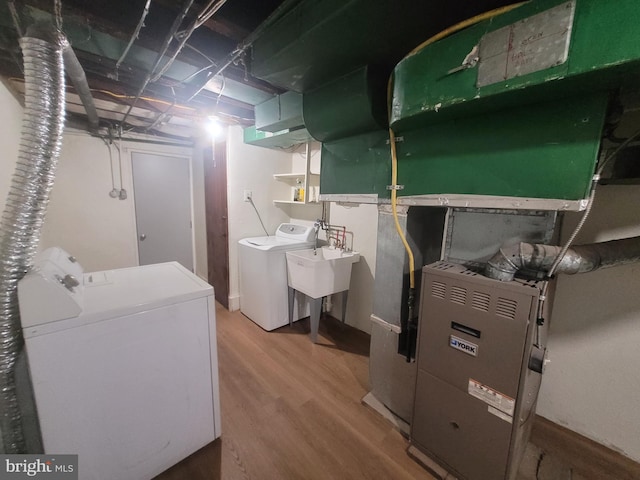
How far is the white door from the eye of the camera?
134 inches

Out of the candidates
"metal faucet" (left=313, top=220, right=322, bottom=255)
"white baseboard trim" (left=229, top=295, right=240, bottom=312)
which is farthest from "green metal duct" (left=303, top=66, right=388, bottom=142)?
"white baseboard trim" (left=229, top=295, right=240, bottom=312)

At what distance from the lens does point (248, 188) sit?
3008 millimetres

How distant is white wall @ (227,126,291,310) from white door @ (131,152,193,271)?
1372mm

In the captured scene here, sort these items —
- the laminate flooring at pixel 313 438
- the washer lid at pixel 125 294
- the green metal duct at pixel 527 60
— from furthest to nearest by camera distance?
the laminate flooring at pixel 313 438
the washer lid at pixel 125 294
the green metal duct at pixel 527 60

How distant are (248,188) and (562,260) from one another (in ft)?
9.22

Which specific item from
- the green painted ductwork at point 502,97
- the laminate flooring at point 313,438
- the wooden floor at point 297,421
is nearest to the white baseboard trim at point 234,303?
the wooden floor at point 297,421

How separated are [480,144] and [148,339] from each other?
172cm

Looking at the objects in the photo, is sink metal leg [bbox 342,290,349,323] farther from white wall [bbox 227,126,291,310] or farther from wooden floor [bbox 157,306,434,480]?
white wall [bbox 227,126,291,310]

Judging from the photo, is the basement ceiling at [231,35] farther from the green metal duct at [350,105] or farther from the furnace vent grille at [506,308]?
the furnace vent grille at [506,308]

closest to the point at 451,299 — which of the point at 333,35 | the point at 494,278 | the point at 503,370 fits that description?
the point at 494,278

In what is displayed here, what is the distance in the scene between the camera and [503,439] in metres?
1.09

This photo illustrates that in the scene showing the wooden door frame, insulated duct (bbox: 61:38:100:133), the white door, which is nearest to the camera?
insulated duct (bbox: 61:38:100:133)

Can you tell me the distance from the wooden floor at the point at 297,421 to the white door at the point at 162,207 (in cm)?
201

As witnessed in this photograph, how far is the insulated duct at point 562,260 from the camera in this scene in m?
1.02
